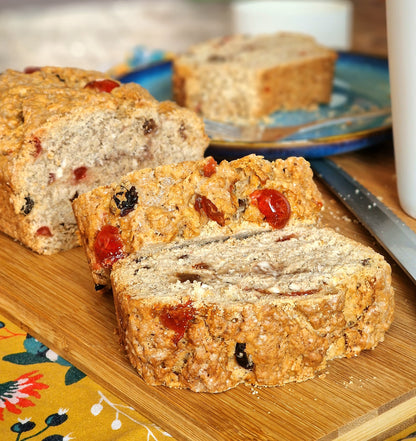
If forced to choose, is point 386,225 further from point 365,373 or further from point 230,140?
point 230,140

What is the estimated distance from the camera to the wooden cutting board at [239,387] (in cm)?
228

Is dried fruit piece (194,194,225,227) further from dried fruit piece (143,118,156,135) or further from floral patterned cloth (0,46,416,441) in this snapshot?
floral patterned cloth (0,46,416,441)

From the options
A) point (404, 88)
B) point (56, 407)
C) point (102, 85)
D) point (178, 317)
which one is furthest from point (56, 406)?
point (404, 88)

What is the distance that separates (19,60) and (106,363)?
610 centimetres

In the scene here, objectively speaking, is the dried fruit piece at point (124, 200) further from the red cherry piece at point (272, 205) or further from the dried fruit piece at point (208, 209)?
the red cherry piece at point (272, 205)

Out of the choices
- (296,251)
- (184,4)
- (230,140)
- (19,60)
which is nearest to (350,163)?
(230,140)

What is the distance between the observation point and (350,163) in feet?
13.5

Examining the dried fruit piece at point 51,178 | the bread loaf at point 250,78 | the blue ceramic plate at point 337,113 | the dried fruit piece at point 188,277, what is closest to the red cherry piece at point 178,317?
the dried fruit piece at point 188,277

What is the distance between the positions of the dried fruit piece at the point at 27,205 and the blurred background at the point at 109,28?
4.23 meters

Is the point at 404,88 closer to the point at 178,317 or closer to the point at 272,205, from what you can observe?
the point at 272,205

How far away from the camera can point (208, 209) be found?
2873 mm

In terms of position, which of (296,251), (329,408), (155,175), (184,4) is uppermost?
(155,175)

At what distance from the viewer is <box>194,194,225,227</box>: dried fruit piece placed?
113 inches

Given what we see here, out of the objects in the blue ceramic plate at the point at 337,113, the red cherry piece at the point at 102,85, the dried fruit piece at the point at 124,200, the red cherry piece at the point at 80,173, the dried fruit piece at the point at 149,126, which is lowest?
the blue ceramic plate at the point at 337,113
